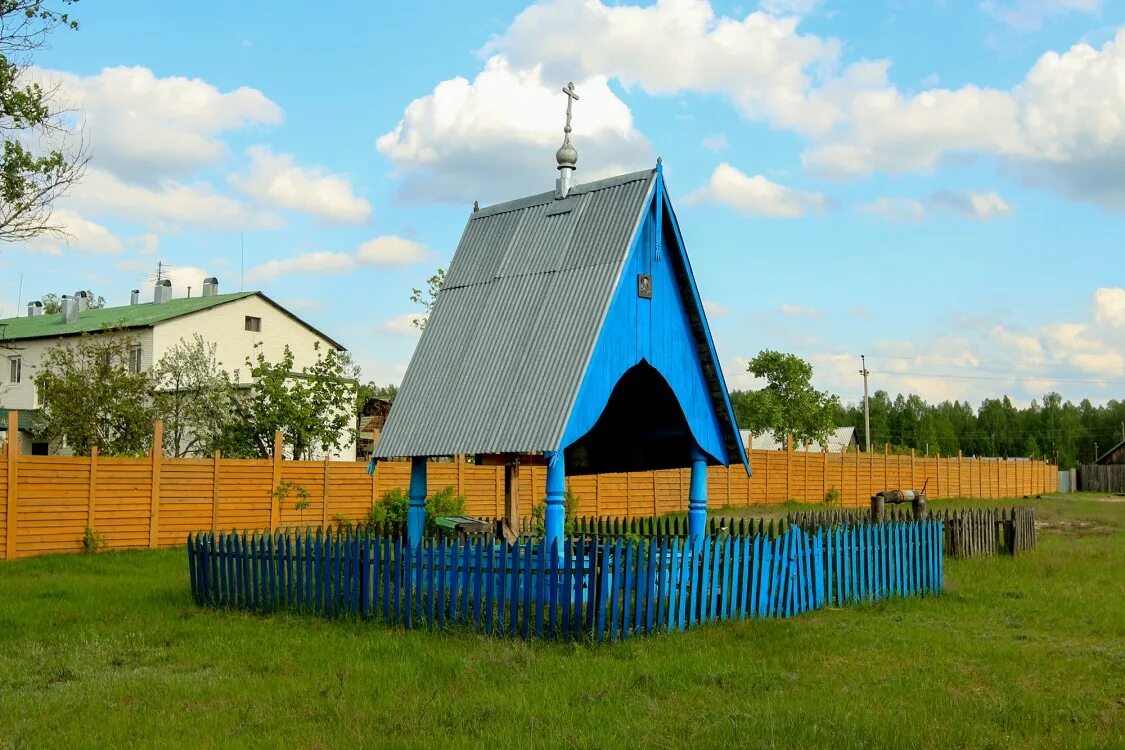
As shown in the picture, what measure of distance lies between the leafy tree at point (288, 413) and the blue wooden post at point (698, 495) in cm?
2232

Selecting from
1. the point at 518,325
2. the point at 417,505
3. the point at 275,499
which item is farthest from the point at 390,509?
the point at 518,325

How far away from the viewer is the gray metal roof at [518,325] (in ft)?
41.6

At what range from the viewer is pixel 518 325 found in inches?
538

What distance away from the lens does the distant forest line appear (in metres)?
136

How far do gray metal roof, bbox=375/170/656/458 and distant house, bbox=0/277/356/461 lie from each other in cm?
3266

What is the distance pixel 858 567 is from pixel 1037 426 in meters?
141

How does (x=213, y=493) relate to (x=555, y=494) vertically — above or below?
below

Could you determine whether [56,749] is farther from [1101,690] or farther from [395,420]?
[1101,690]

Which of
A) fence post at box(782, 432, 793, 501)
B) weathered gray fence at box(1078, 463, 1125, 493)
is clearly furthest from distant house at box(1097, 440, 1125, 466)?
fence post at box(782, 432, 793, 501)

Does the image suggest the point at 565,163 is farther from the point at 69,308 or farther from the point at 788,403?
the point at 788,403

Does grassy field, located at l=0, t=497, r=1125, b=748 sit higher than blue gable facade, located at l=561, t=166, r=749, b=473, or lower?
lower

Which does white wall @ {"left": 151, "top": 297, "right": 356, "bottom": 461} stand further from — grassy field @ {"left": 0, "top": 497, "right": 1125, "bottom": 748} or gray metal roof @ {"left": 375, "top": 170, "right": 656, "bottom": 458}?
grassy field @ {"left": 0, "top": 497, "right": 1125, "bottom": 748}

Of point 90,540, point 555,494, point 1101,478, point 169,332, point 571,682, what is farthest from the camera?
point 1101,478

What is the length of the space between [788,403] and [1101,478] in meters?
21.2
